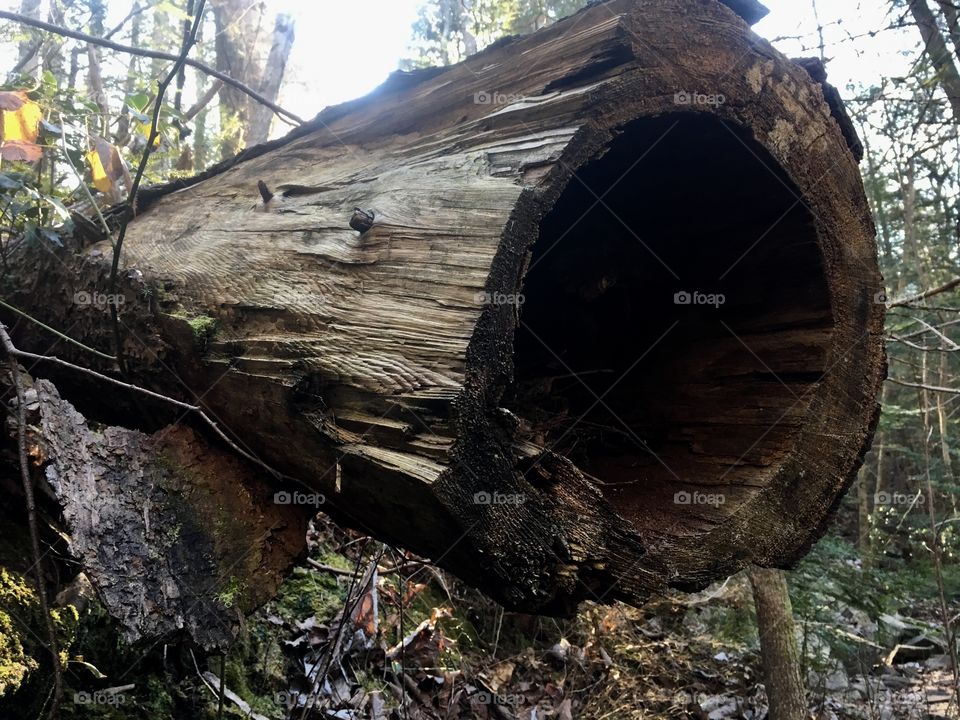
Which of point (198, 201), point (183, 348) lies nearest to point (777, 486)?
point (183, 348)

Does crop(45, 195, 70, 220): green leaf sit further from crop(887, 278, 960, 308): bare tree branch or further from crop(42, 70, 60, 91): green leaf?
crop(887, 278, 960, 308): bare tree branch

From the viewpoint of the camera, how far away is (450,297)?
1.48 meters

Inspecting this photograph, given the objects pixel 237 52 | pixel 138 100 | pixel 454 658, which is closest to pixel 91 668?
pixel 454 658

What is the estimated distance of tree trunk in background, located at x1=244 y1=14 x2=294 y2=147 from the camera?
28.6 feet

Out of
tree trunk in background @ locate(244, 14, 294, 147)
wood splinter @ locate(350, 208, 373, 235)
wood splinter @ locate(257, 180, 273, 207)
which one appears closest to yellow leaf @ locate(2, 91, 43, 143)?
wood splinter @ locate(257, 180, 273, 207)

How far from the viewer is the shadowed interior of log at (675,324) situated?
7.16 ft

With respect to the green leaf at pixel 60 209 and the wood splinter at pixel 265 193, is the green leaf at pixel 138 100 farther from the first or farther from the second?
the wood splinter at pixel 265 193

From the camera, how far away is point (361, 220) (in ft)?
5.79

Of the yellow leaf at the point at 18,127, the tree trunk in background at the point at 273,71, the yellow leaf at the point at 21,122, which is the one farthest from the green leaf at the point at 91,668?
the tree trunk in background at the point at 273,71

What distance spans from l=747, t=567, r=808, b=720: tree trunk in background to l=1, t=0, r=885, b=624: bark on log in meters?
2.80

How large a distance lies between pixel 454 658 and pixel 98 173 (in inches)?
131

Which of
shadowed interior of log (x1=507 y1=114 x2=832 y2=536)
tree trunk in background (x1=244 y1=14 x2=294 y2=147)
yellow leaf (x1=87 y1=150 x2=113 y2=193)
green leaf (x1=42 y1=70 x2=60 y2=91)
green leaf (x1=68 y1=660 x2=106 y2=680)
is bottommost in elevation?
→ green leaf (x1=68 y1=660 x2=106 y2=680)

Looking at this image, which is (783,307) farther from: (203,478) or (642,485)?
(203,478)

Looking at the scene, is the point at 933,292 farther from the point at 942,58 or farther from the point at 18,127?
the point at 18,127
